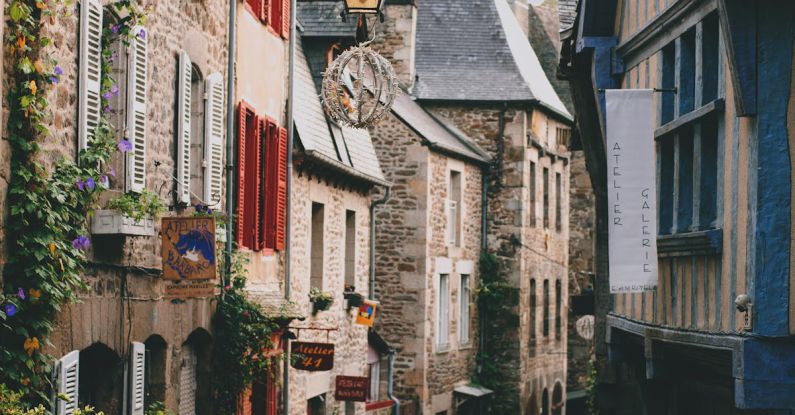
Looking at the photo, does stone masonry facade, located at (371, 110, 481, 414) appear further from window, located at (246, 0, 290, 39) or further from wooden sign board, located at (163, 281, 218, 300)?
wooden sign board, located at (163, 281, 218, 300)

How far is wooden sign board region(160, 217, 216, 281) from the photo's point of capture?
1078 centimetres

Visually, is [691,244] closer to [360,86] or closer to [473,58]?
[360,86]

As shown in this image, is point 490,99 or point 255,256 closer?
point 255,256

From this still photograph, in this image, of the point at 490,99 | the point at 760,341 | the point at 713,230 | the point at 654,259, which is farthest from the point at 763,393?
the point at 490,99

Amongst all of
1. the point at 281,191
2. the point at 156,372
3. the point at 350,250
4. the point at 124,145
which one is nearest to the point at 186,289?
the point at 156,372

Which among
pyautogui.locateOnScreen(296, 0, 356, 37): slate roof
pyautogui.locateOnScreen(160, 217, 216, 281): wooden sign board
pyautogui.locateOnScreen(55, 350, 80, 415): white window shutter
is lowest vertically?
pyautogui.locateOnScreen(55, 350, 80, 415): white window shutter

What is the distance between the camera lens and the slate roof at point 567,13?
625 inches

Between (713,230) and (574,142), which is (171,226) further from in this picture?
(574,142)

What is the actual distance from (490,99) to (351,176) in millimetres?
8874

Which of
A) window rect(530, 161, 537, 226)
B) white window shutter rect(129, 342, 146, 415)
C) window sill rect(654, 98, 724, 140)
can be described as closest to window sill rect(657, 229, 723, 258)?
window sill rect(654, 98, 724, 140)

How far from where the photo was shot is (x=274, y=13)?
16.0 meters

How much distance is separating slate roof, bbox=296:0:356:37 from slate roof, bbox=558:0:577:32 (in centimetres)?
403

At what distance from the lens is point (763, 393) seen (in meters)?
8.82

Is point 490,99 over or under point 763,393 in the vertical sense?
over
